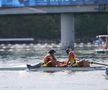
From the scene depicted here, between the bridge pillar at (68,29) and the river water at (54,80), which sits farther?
the bridge pillar at (68,29)

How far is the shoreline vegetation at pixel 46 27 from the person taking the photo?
95938 millimetres

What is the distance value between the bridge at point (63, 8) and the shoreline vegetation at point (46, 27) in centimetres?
3006

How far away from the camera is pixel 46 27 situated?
98.8 m

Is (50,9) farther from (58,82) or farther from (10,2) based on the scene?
(58,82)

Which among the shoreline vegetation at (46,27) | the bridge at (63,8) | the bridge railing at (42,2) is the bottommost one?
the shoreline vegetation at (46,27)

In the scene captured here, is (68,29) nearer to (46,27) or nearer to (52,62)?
(46,27)

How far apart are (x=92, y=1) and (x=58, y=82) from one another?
4268 centimetres

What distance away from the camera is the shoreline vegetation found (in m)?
95.9

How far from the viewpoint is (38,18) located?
324 feet

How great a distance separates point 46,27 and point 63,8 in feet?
117

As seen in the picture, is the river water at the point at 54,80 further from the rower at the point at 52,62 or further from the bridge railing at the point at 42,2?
the bridge railing at the point at 42,2

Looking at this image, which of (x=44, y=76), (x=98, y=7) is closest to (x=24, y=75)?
(x=44, y=76)

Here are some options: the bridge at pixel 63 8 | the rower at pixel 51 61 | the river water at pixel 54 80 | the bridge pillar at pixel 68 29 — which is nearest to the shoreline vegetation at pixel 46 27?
the bridge pillar at pixel 68 29

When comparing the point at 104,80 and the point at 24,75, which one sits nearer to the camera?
the point at 104,80
